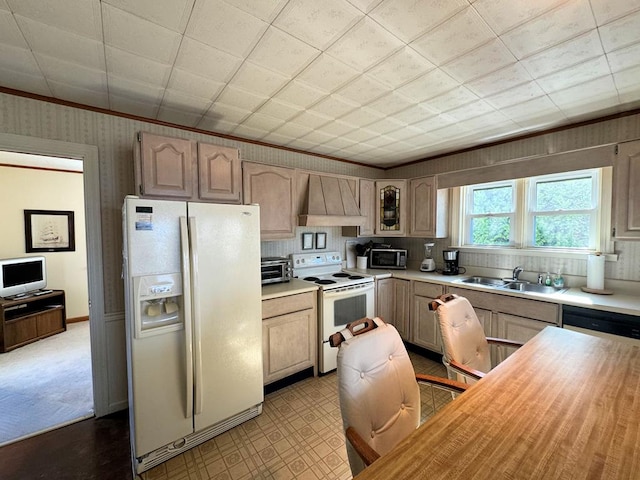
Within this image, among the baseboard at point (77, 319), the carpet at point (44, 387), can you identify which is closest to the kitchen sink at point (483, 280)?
the carpet at point (44, 387)

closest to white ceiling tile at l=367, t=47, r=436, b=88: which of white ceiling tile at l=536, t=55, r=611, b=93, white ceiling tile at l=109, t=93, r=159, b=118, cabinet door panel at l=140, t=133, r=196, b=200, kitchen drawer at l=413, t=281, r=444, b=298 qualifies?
white ceiling tile at l=536, t=55, r=611, b=93

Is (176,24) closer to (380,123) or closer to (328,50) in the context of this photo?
(328,50)

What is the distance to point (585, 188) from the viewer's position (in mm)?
2635

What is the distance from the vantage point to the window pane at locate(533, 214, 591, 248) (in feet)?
8.66

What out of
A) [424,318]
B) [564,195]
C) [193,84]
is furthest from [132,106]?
[564,195]

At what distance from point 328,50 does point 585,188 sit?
2808mm

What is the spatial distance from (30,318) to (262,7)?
479cm

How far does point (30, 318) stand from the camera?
3635 mm

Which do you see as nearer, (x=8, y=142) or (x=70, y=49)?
(x=70, y=49)

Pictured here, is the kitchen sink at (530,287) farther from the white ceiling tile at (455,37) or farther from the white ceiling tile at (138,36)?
the white ceiling tile at (138,36)

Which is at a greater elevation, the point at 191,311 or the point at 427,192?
the point at 427,192

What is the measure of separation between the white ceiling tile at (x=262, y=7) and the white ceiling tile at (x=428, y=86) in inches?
38.4

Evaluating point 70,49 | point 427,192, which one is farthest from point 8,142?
point 427,192

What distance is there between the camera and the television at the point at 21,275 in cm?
365
